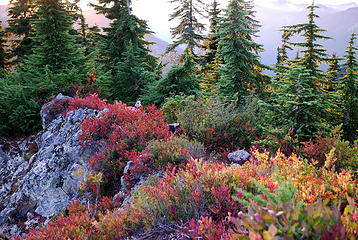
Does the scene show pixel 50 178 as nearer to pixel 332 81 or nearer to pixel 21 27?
pixel 332 81

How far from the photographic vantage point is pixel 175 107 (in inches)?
341

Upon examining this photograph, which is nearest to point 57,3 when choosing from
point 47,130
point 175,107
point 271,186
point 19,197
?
point 47,130

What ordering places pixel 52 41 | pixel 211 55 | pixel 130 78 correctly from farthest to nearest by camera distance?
pixel 211 55
pixel 130 78
pixel 52 41

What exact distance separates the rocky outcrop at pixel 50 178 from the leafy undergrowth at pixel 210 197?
765 mm

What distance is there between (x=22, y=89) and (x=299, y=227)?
41.4ft

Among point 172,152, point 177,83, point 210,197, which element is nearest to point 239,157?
point 172,152

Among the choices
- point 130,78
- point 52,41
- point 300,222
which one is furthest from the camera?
point 130,78

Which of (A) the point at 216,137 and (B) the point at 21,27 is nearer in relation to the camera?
(A) the point at 216,137

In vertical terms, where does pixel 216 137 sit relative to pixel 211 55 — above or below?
below

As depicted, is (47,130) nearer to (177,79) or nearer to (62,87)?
(62,87)

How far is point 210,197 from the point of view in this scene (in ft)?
10.4

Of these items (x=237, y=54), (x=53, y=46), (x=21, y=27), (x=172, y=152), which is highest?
(x=21, y=27)

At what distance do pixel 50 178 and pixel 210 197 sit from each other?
18.5 ft

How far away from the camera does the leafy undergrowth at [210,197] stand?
5.29 feet
